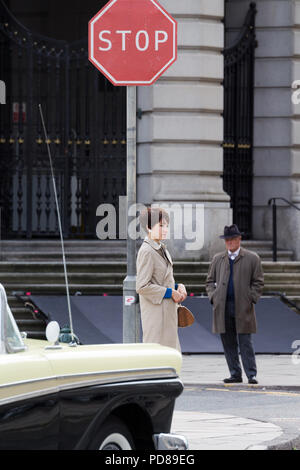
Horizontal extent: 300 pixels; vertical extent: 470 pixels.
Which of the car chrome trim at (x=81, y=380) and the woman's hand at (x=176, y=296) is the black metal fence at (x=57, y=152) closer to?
the woman's hand at (x=176, y=296)

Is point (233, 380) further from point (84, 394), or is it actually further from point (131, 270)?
point (84, 394)

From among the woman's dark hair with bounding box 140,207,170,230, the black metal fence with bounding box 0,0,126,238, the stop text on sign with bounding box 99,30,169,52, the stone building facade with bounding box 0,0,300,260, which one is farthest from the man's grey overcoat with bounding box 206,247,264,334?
the black metal fence with bounding box 0,0,126,238

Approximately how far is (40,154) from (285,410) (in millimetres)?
10499

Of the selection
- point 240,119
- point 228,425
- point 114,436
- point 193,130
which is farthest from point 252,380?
point 240,119

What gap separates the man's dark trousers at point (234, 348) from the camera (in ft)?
45.1

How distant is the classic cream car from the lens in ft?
20.0

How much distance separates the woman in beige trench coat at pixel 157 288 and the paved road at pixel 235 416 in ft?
2.43

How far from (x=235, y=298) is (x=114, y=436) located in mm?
7287

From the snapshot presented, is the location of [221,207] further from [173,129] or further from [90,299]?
[90,299]

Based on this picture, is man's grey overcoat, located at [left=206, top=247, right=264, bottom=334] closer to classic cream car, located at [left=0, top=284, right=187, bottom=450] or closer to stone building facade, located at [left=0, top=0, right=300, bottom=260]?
stone building facade, located at [left=0, top=0, right=300, bottom=260]

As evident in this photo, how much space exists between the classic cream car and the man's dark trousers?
6.41 metres

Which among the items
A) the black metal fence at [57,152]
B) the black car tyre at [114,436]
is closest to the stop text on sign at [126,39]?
the black metal fence at [57,152]

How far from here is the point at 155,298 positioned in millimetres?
10758

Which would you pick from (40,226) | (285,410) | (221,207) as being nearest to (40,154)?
(40,226)
